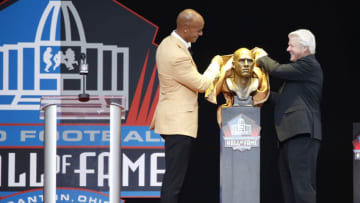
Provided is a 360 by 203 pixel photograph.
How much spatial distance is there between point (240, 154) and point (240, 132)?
6.6 inches

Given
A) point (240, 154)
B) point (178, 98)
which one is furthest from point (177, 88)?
point (240, 154)

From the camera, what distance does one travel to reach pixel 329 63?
17.7ft

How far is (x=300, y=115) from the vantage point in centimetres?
415

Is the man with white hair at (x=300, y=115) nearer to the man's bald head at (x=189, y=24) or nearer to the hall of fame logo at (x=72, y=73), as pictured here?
the man's bald head at (x=189, y=24)

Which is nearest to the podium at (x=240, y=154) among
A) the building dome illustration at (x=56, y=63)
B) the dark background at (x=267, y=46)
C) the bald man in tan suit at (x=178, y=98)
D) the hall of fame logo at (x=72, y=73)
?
the bald man in tan suit at (x=178, y=98)

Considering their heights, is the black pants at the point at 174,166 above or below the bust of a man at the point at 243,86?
below

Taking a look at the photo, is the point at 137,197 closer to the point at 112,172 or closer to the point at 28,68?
the point at 28,68

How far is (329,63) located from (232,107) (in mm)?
1417

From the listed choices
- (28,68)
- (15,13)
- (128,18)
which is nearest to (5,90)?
(28,68)

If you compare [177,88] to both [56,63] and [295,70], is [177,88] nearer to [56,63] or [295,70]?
[295,70]

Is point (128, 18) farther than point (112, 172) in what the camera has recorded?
Yes

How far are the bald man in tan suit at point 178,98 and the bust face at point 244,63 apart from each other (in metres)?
0.44

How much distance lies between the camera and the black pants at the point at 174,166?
3.89m

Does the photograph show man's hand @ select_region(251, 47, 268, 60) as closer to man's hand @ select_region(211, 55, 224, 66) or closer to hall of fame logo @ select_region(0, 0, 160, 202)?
man's hand @ select_region(211, 55, 224, 66)
